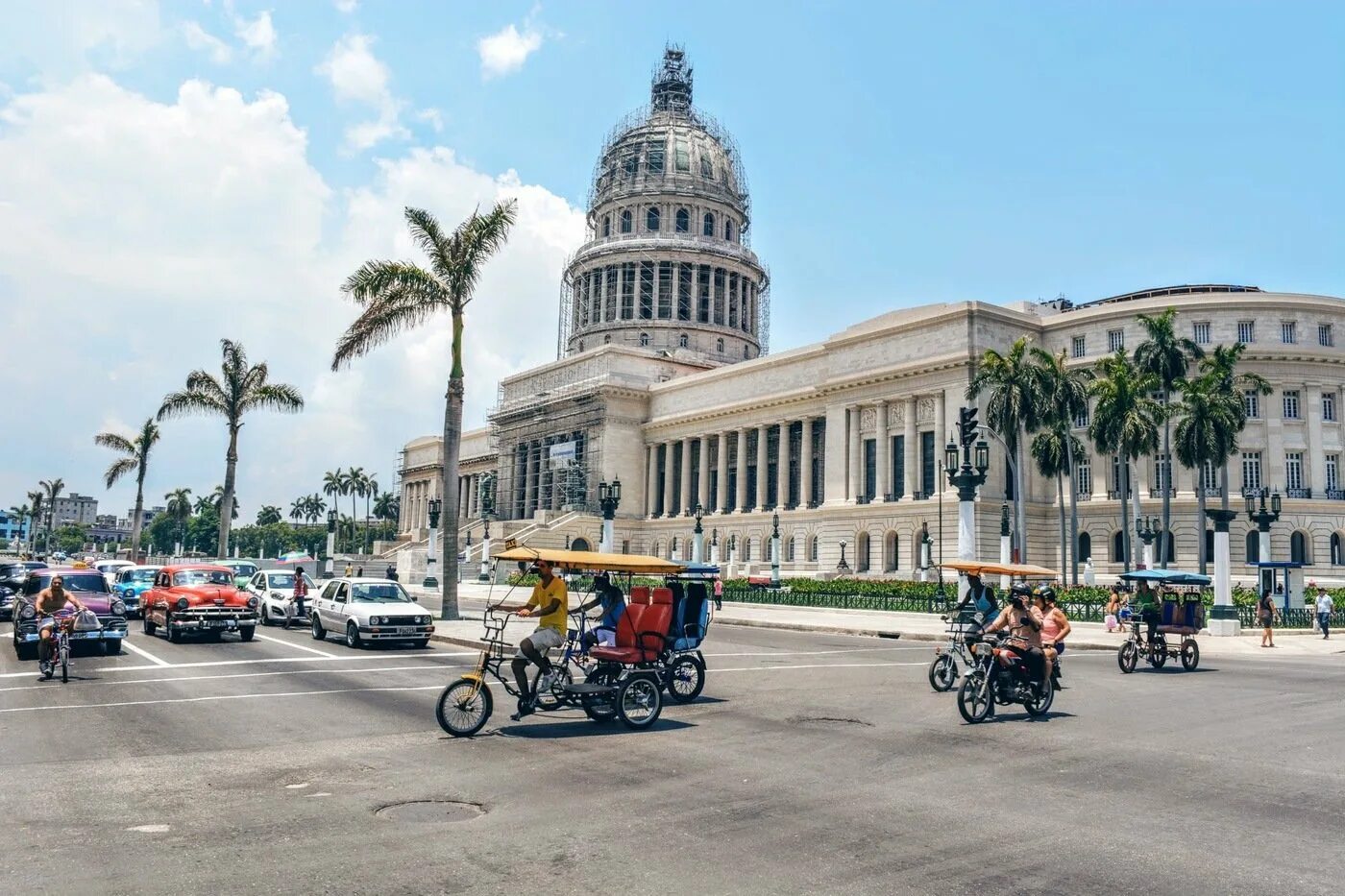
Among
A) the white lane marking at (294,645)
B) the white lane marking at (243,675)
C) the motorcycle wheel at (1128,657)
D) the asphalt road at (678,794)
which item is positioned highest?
the motorcycle wheel at (1128,657)

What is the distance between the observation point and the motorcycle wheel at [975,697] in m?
13.4

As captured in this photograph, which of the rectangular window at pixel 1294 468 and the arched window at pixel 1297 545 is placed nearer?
the arched window at pixel 1297 545

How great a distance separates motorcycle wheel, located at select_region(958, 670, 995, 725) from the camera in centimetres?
1338

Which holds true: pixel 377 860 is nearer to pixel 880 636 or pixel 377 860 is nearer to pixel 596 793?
pixel 596 793

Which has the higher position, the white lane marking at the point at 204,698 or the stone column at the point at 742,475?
the stone column at the point at 742,475

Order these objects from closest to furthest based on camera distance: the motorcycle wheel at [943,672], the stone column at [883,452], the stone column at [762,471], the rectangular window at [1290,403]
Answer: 1. the motorcycle wheel at [943,672]
2. the rectangular window at [1290,403]
3. the stone column at [883,452]
4. the stone column at [762,471]

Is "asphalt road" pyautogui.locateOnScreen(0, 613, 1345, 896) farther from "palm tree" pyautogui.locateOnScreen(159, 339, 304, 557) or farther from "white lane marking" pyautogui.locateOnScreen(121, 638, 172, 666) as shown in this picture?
"palm tree" pyautogui.locateOnScreen(159, 339, 304, 557)

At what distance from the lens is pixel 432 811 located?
8383 millimetres

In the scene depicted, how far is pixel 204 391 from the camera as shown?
5016 cm

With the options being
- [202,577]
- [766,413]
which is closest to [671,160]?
[766,413]

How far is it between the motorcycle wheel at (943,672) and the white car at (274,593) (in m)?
20.0

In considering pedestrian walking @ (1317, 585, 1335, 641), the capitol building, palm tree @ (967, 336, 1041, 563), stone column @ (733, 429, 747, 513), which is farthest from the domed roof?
pedestrian walking @ (1317, 585, 1335, 641)

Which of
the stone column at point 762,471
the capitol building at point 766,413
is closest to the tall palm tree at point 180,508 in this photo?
the capitol building at point 766,413

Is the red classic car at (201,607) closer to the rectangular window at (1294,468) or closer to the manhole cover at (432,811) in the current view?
the manhole cover at (432,811)
